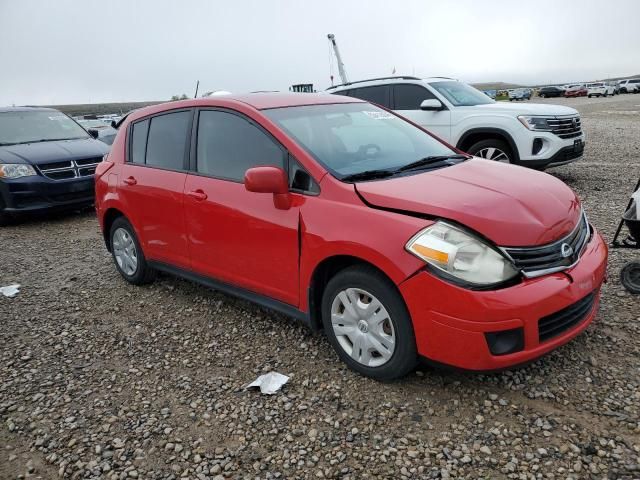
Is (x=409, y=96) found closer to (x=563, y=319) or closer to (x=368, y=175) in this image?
(x=368, y=175)

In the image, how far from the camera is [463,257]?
266 cm

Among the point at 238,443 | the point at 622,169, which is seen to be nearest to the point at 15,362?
the point at 238,443

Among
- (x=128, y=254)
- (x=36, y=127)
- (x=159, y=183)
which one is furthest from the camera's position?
(x=36, y=127)

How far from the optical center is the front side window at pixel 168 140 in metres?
4.21

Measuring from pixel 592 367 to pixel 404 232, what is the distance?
146cm

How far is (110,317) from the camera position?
4.45 m

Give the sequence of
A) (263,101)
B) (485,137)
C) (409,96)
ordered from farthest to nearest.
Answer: (409,96), (485,137), (263,101)

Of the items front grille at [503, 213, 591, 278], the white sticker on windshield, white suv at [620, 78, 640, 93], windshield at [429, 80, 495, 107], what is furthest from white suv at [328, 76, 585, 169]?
white suv at [620, 78, 640, 93]

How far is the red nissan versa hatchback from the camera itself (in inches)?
104

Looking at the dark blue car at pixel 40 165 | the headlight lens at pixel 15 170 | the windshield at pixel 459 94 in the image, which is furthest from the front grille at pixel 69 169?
the windshield at pixel 459 94

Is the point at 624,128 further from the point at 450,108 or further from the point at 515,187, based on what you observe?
the point at 515,187

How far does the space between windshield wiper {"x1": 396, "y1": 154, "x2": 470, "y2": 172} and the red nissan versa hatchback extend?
0.02 meters

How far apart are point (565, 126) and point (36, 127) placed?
8.70 meters

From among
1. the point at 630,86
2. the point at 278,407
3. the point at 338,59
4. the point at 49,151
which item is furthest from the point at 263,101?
the point at 630,86
